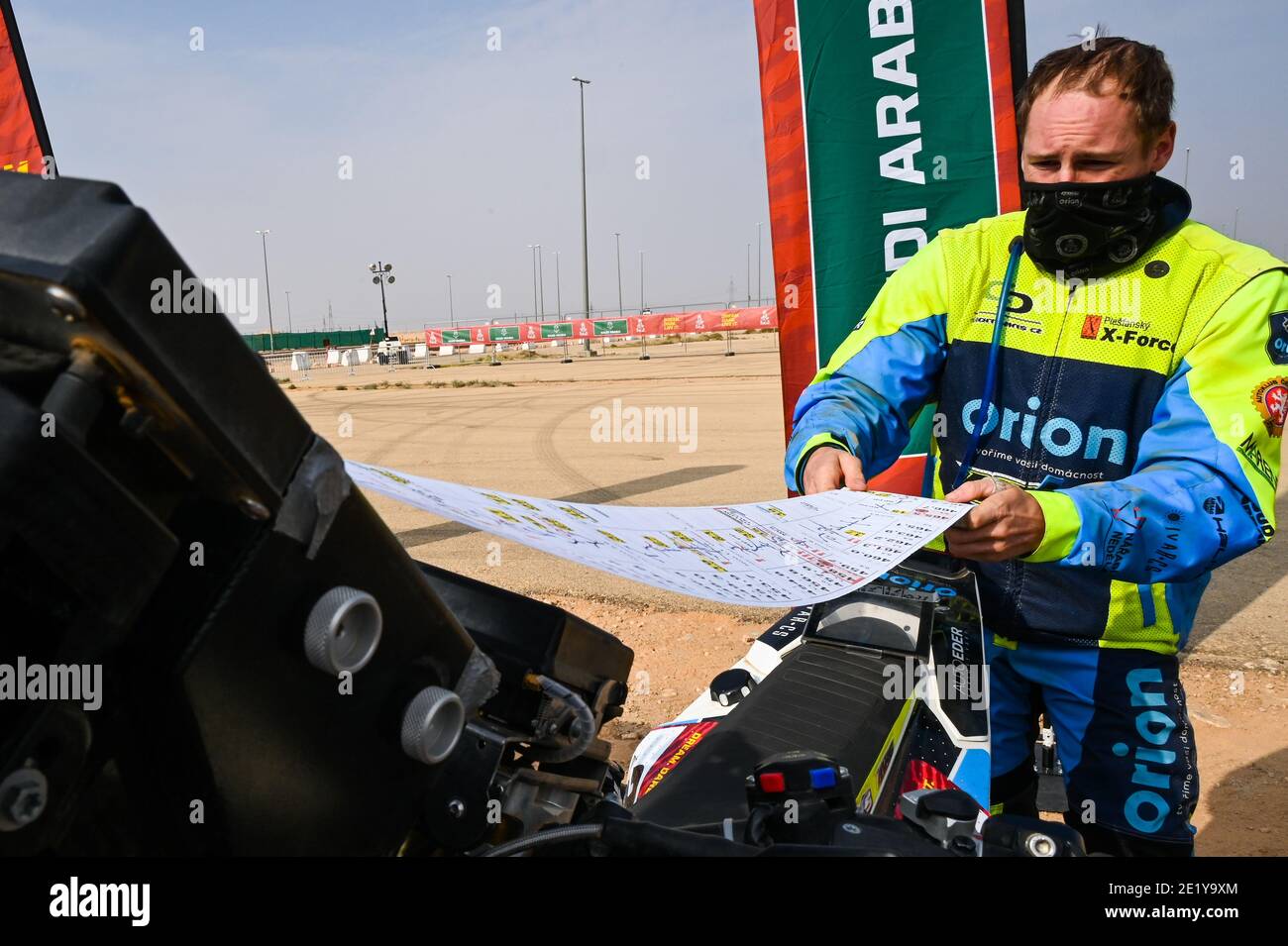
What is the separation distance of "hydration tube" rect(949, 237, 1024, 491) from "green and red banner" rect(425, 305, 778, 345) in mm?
36982

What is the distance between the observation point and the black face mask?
186 cm

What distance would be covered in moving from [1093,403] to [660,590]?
4.09 meters

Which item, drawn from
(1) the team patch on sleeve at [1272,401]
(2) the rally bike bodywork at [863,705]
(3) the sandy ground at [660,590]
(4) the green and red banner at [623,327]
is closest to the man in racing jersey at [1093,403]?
(1) the team patch on sleeve at [1272,401]

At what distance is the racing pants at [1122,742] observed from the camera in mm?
1945

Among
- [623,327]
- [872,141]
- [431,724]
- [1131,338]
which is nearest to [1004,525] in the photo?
[1131,338]

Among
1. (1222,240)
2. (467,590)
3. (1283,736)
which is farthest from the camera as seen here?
(1283,736)

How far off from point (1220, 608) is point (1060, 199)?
4386 mm

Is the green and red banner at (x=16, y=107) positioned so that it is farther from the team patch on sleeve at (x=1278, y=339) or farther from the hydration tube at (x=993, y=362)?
the team patch on sleeve at (x=1278, y=339)

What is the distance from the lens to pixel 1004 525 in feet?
4.87

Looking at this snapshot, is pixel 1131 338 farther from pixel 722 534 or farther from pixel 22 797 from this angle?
pixel 22 797

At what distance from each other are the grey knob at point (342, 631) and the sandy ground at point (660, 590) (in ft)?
10.2

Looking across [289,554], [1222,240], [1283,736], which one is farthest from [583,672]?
[1283,736]
